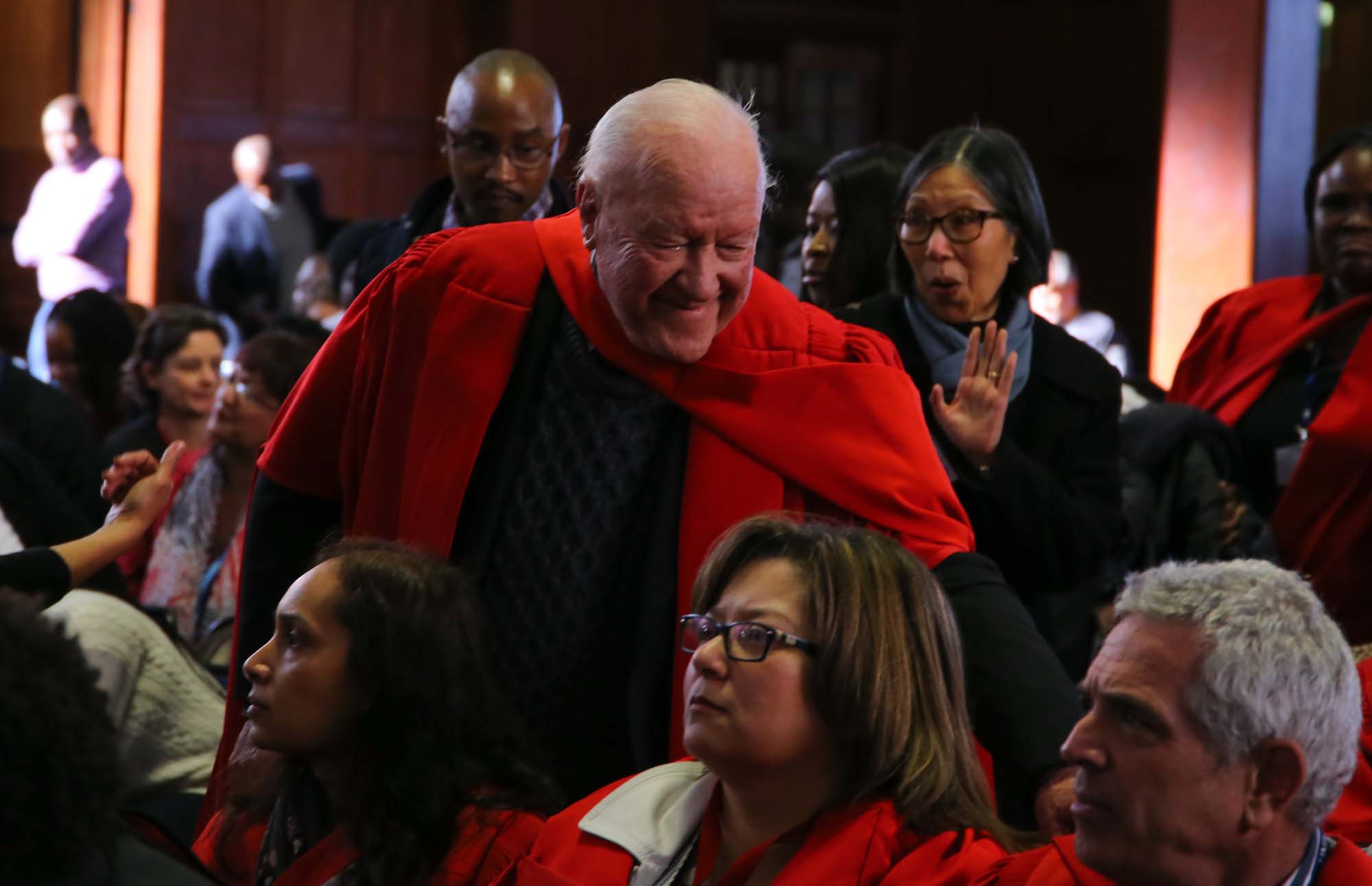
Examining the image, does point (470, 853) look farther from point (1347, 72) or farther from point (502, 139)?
point (1347, 72)

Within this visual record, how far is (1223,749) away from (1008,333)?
138 cm

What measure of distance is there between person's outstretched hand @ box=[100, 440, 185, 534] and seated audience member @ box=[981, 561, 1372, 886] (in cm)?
140

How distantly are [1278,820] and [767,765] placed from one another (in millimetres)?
539

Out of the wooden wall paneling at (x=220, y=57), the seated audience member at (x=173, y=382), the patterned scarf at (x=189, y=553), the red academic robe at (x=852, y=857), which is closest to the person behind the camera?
the red academic robe at (x=852, y=857)

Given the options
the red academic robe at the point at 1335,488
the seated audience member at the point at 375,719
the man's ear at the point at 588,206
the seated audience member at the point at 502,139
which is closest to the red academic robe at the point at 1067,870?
the seated audience member at the point at 375,719

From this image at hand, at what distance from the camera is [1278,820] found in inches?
73.2

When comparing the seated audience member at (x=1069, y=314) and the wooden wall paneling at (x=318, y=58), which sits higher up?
the wooden wall paneling at (x=318, y=58)

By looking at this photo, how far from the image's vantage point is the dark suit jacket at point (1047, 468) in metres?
2.94

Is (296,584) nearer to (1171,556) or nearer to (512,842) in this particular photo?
(512,842)

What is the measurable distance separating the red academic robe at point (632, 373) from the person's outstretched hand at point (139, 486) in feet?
0.90


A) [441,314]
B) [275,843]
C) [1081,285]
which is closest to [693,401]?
[441,314]

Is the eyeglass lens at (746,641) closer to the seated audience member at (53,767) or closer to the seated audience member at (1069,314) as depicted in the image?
the seated audience member at (53,767)

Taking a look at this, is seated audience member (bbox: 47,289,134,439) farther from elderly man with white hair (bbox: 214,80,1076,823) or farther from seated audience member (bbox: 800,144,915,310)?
elderly man with white hair (bbox: 214,80,1076,823)

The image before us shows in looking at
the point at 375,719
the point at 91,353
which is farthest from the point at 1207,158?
the point at 375,719
